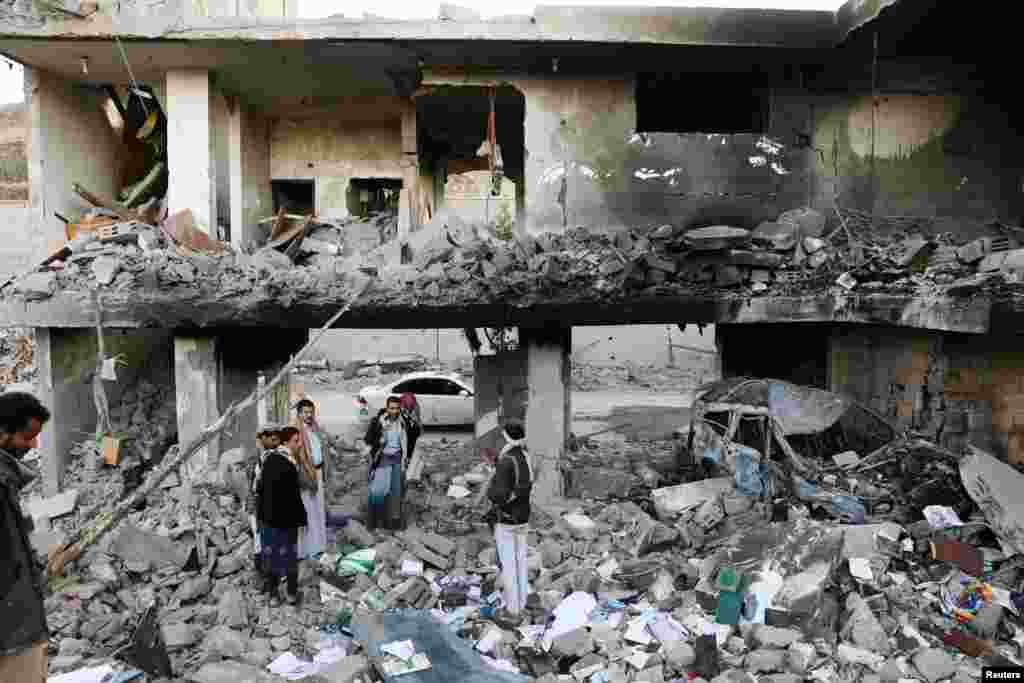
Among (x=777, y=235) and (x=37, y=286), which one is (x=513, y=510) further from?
(x=37, y=286)

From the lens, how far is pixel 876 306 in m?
9.09

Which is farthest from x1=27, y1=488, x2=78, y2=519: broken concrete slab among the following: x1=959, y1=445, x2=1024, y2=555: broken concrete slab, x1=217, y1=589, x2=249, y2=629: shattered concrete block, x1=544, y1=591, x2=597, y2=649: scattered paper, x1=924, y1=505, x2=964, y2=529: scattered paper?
x1=959, y1=445, x2=1024, y2=555: broken concrete slab

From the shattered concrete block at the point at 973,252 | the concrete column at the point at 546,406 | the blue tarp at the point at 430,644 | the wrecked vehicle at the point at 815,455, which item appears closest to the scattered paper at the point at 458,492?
the concrete column at the point at 546,406

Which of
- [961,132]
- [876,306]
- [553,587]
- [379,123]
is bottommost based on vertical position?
[553,587]

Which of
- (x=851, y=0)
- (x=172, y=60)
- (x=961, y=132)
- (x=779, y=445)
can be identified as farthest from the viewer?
(x=961, y=132)

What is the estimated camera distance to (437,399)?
16.3 m

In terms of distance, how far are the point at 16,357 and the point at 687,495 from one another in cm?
1870

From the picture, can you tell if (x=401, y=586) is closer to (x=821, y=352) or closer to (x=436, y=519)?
(x=436, y=519)

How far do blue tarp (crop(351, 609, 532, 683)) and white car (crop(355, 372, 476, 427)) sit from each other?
9.81 metres

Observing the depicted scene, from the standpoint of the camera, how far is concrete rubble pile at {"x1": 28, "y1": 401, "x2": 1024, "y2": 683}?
18.7 ft

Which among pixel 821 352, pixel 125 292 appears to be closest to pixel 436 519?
pixel 125 292

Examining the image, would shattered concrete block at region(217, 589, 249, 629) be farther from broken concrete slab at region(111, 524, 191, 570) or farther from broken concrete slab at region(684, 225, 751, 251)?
broken concrete slab at region(684, 225, 751, 251)

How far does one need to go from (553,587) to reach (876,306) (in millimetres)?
5785

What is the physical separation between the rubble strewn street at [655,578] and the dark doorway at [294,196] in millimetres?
6225
